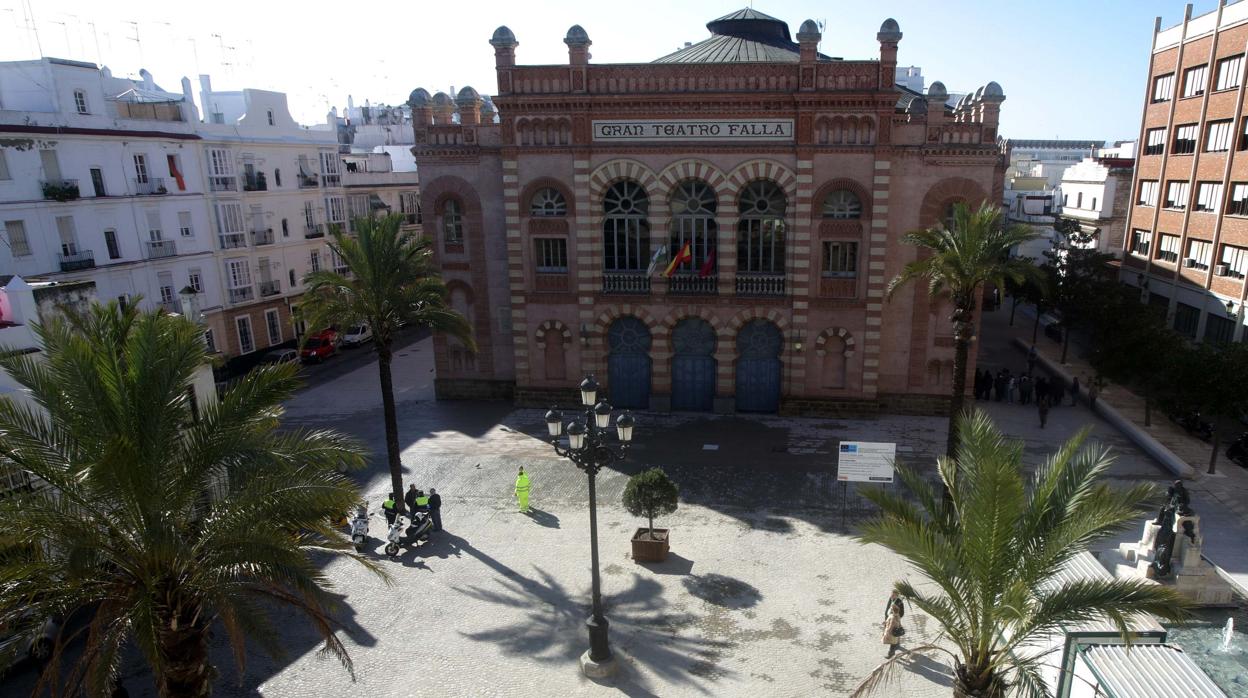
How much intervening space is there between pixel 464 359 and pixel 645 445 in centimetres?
984

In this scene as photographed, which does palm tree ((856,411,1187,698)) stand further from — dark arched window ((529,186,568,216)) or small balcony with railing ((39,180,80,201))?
small balcony with railing ((39,180,80,201))

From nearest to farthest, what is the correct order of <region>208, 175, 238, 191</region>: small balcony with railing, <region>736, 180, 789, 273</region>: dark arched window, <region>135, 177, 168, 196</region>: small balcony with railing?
<region>736, 180, 789, 273</region>: dark arched window
<region>135, 177, 168, 196</region>: small balcony with railing
<region>208, 175, 238, 191</region>: small balcony with railing

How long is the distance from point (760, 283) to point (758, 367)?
3.36 metres

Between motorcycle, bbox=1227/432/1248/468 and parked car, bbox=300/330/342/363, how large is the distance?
38319 mm

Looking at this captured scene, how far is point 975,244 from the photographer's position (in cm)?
1834

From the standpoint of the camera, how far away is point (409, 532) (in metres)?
20.1

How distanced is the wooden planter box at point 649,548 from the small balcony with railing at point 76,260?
91.5ft

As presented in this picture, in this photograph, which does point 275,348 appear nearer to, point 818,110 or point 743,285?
point 743,285

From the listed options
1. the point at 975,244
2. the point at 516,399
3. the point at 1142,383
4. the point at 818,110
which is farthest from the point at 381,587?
the point at 1142,383

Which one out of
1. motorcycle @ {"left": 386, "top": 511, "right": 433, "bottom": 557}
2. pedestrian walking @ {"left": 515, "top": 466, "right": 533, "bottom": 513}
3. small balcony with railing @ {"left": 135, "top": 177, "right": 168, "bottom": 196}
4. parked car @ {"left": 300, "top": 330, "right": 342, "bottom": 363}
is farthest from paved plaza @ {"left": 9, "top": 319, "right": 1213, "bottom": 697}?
small balcony with railing @ {"left": 135, "top": 177, "right": 168, "bottom": 196}

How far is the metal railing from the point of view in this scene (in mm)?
39406

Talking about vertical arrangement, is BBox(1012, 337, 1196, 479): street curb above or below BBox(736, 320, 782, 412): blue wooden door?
below

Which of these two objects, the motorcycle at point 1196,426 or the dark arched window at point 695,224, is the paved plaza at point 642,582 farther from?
the dark arched window at point 695,224

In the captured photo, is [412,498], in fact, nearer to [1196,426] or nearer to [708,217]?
[708,217]
